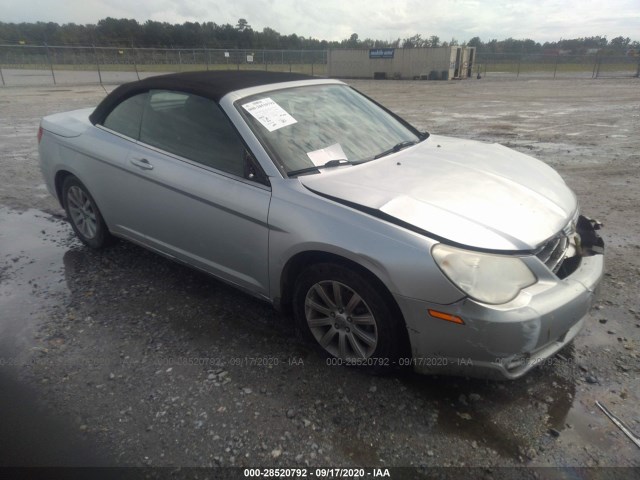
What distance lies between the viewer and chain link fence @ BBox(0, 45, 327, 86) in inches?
1192

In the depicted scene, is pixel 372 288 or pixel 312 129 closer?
pixel 372 288

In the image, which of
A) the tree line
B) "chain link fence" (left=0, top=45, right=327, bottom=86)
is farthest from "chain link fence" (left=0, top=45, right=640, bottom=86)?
the tree line

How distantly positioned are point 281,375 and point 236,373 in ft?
0.89

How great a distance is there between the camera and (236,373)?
2729 mm

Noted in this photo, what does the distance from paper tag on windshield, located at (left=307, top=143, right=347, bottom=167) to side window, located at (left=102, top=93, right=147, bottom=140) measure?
157 cm

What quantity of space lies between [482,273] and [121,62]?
3850 cm

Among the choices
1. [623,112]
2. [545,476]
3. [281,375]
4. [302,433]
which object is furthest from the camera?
[623,112]

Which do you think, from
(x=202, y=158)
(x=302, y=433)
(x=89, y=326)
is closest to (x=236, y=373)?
(x=302, y=433)

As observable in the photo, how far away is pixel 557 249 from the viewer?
2.57 meters

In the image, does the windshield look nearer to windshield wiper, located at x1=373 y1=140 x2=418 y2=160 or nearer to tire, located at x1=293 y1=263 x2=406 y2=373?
windshield wiper, located at x1=373 y1=140 x2=418 y2=160

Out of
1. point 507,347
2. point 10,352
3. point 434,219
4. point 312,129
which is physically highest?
point 312,129

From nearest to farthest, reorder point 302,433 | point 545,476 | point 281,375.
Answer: point 545,476 → point 302,433 → point 281,375

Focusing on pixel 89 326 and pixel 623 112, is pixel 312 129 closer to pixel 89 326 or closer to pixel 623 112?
pixel 89 326

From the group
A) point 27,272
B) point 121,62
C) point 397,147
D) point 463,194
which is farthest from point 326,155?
point 121,62
